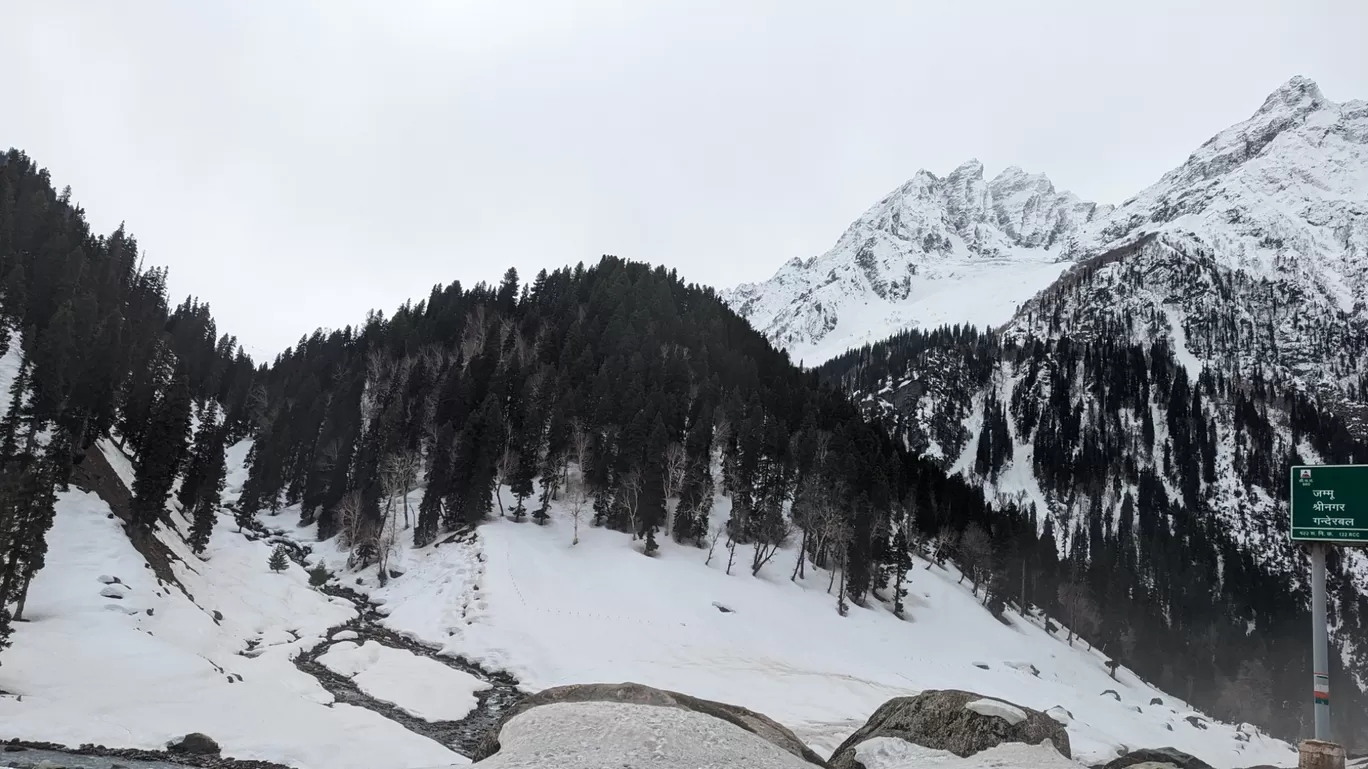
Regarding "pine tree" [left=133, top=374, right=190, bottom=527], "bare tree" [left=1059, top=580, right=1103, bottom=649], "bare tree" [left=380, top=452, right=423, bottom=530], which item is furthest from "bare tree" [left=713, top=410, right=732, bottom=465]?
"pine tree" [left=133, top=374, right=190, bottom=527]

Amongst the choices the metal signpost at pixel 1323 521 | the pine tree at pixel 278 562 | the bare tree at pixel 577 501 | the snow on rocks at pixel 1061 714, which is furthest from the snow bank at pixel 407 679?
the snow on rocks at pixel 1061 714

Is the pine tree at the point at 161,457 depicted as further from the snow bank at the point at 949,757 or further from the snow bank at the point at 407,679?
the snow bank at the point at 949,757

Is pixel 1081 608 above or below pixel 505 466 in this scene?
below

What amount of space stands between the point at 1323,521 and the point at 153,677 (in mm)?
40217

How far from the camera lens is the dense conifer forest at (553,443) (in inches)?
2474

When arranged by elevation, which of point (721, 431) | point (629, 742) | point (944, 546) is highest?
point (721, 431)

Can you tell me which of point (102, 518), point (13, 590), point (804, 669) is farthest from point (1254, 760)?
point (102, 518)

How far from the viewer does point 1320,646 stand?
679 inches

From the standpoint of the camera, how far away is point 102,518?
148ft

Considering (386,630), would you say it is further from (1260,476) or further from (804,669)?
(1260,476)

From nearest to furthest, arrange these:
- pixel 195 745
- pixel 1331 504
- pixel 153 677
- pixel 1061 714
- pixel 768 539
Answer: pixel 1331 504, pixel 195 745, pixel 153 677, pixel 1061 714, pixel 768 539

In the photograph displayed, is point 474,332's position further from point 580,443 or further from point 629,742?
point 629,742

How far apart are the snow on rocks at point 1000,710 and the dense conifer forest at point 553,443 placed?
37.5 metres

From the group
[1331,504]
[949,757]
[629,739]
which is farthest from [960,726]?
[1331,504]
